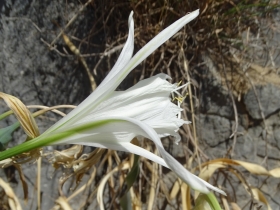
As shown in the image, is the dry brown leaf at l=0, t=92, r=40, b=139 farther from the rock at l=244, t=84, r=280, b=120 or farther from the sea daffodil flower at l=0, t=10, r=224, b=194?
the rock at l=244, t=84, r=280, b=120

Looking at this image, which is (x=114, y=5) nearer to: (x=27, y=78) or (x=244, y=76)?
(x=27, y=78)

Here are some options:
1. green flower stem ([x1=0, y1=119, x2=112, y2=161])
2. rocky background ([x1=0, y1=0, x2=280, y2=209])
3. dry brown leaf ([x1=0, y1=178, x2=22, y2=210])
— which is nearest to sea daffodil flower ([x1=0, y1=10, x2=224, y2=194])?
green flower stem ([x1=0, y1=119, x2=112, y2=161])

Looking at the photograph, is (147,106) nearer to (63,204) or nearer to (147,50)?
(147,50)

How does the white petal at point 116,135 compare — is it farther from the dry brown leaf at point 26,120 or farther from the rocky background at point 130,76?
the rocky background at point 130,76

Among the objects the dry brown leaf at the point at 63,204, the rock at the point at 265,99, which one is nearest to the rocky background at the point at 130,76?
the rock at the point at 265,99

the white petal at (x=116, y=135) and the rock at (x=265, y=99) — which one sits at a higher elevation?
the white petal at (x=116, y=135)

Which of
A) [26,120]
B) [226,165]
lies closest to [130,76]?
[226,165]

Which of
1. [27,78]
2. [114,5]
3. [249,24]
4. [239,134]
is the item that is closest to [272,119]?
[239,134]
